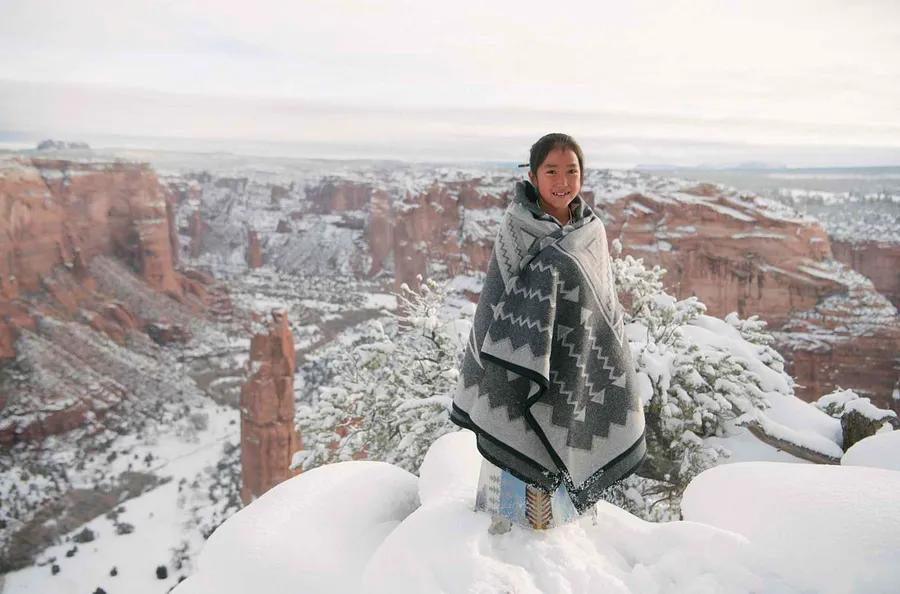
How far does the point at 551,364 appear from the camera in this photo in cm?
212

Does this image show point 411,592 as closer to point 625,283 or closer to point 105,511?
point 625,283

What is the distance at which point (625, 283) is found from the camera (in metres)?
6.34

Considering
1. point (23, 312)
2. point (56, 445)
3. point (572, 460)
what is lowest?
point (56, 445)

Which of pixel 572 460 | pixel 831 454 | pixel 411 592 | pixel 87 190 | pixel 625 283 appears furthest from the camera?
pixel 87 190

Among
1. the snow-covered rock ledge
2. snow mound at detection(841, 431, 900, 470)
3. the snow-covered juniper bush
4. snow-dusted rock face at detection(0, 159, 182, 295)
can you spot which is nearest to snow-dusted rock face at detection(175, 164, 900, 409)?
the snow-covered juniper bush

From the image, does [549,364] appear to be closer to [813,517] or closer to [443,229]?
[813,517]

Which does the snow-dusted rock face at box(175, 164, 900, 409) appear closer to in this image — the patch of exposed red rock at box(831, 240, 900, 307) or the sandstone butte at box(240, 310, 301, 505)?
the patch of exposed red rock at box(831, 240, 900, 307)

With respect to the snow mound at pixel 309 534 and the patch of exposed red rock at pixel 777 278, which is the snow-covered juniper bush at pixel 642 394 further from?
the patch of exposed red rock at pixel 777 278

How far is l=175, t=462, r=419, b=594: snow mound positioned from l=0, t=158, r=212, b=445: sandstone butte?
95.9 feet

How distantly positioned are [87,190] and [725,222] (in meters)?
45.2

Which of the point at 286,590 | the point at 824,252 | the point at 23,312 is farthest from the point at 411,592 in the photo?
the point at 23,312

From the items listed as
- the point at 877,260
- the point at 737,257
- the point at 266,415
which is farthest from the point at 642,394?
the point at 877,260

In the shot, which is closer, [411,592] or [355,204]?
[411,592]

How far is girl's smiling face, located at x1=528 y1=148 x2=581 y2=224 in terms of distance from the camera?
2.10 meters
